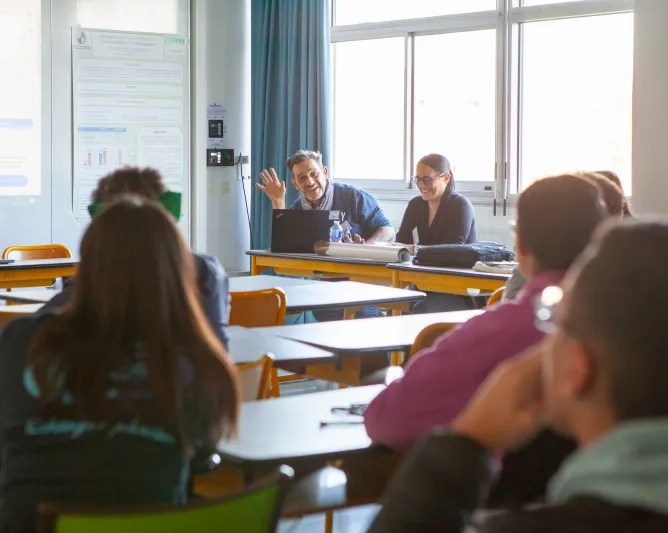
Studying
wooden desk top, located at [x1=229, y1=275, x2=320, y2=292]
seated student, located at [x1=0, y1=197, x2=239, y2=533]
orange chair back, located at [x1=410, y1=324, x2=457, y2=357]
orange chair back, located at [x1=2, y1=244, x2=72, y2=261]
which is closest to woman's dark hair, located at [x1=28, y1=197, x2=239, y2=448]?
seated student, located at [x1=0, y1=197, x2=239, y2=533]

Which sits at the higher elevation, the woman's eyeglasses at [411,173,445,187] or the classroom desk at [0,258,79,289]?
the woman's eyeglasses at [411,173,445,187]

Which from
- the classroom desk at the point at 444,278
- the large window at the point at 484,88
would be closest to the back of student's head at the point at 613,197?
the classroom desk at the point at 444,278

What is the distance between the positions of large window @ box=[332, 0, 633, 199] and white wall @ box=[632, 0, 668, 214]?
1.66 feet

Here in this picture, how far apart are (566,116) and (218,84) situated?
260 cm

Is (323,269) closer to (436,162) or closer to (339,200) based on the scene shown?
(339,200)

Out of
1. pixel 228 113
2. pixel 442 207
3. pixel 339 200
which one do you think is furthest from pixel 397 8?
pixel 442 207

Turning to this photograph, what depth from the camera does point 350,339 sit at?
3322 millimetres

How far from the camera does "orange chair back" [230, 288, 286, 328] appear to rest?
3.96 m

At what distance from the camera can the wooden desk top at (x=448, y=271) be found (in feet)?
16.3

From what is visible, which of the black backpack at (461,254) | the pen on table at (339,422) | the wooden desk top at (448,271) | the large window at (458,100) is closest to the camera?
the pen on table at (339,422)

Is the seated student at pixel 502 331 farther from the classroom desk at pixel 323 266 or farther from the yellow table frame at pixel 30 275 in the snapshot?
the yellow table frame at pixel 30 275

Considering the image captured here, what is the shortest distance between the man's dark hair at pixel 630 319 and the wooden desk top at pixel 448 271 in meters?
4.09

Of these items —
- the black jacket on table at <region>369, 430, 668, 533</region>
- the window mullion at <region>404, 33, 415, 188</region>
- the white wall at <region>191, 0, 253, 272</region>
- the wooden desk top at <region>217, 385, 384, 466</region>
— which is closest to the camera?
the black jacket on table at <region>369, 430, 668, 533</region>

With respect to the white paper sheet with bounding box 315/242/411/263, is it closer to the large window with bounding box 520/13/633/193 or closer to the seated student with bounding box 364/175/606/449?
the large window with bounding box 520/13/633/193
